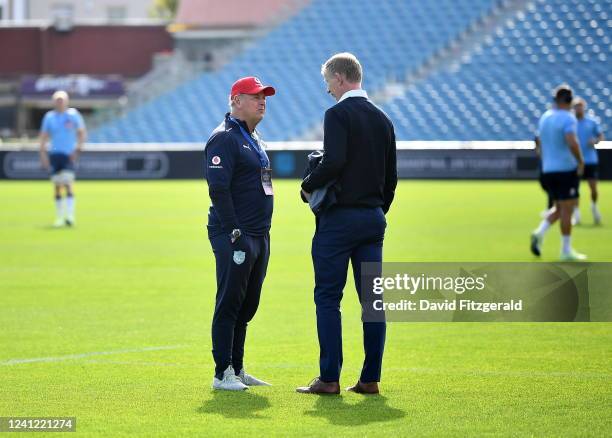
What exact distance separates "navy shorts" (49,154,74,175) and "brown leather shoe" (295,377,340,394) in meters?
15.2

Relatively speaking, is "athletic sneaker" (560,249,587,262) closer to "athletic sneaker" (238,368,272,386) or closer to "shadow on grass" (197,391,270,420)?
"athletic sneaker" (238,368,272,386)

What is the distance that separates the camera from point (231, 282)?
8.02m

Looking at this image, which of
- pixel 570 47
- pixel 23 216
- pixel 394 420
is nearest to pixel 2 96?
pixel 570 47

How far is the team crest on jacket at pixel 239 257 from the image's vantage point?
7953 millimetres

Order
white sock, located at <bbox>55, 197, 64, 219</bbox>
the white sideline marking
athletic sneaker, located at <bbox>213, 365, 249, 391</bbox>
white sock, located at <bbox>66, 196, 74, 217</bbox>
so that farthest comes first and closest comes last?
white sock, located at <bbox>55, 197, 64, 219</bbox>
white sock, located at <bbox>66, 196, 74, 217</bbox>
the white sideline marking
athletic sneaker, located at <bbox>213, 365, 249, 391</bbox>

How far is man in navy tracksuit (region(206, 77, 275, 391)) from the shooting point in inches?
311

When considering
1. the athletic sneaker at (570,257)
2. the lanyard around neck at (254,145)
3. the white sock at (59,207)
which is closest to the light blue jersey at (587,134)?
the athletic sneaker at (570,257)

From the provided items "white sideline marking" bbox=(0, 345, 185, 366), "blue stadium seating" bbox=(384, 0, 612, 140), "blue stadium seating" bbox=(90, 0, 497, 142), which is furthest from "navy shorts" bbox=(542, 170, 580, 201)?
"blue stadium seating" bbox=(90, 0, 497, 142)

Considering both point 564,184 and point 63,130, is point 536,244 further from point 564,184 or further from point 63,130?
point 63,130

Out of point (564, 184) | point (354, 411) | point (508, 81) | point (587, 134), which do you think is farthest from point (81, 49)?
point (354, 411)

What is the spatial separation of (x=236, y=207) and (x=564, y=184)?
8.67 metres

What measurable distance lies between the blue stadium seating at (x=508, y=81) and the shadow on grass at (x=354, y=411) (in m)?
28.9

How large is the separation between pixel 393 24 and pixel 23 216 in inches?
1057

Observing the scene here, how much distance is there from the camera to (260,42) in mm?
51312
